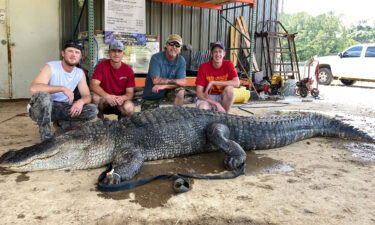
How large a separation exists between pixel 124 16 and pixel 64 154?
15.7ft

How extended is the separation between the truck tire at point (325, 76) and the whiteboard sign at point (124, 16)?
1128 centimetres

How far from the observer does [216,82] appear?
14.6ft

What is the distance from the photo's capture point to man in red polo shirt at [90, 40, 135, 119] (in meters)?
3.94

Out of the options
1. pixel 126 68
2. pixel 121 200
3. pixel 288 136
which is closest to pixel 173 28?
pixel 126 68

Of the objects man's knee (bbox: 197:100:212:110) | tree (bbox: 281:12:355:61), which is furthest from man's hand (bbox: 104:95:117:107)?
tree (bbox: 281:12:355:61)

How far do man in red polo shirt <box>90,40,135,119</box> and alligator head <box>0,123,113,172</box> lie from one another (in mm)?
1147

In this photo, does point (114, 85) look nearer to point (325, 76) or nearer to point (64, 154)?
point (64, 154)

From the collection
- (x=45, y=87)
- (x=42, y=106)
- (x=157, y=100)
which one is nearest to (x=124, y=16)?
(x=157, y=100)

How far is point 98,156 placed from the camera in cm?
281

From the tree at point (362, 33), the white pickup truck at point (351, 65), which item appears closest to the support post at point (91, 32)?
the white pickup truck at point (351, 65)

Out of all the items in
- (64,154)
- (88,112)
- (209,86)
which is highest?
(209,86)

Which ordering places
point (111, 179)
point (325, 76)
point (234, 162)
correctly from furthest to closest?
point (325, 76) < point (234, 162) < point (111, 179)

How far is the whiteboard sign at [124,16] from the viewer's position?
21.2ft

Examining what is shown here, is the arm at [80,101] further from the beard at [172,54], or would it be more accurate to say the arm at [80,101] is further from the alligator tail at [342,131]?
the alligator tail at [342,131]
